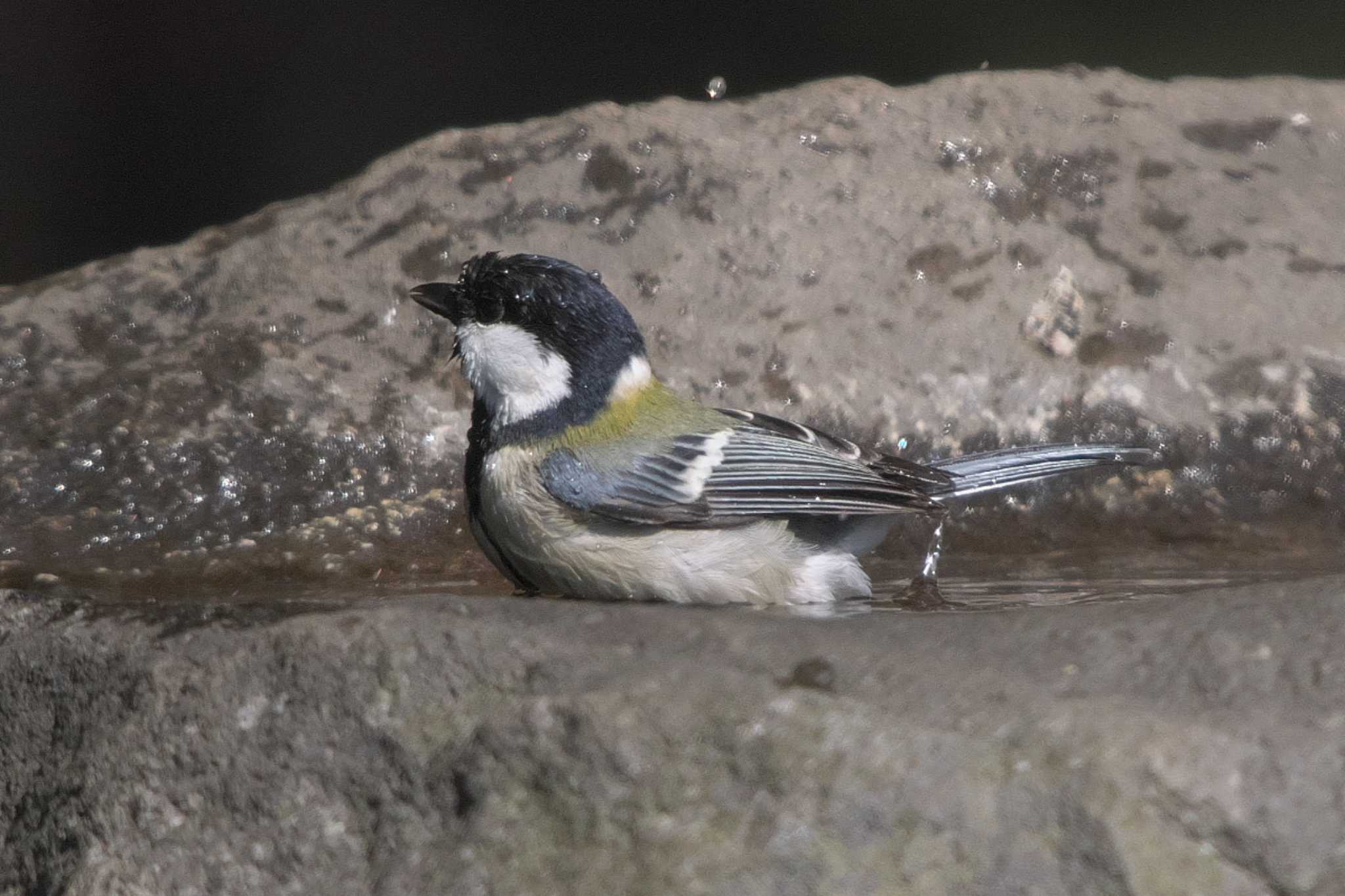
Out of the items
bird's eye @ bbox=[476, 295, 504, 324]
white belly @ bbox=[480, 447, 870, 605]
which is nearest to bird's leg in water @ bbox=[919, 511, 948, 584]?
white belly @ bbox=[480, 447, 870, 605]

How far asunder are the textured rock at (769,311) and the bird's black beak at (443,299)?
65 centimetres

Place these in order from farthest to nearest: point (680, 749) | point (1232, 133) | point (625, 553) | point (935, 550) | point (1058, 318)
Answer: point (1232, 133)
point (1058, 318)
point (935, 550)
point (625, 553)
point (680, 749)

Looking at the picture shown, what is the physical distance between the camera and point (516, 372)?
303cm

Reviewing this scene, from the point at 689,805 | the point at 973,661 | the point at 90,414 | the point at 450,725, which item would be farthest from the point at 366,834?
the point at 90,414

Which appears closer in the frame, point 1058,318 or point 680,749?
point 680,749

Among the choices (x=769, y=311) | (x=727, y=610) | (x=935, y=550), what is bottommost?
(x=935, y=550)

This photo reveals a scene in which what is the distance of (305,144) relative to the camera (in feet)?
26.5

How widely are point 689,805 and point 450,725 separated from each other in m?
0.35

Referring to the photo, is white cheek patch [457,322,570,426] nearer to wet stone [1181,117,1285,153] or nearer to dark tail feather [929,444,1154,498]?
dark tail feather [929,444,1154,498]

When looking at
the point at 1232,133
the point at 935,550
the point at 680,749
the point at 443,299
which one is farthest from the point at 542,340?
the point at 1232,133

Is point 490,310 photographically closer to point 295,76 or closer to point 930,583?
point 930,583

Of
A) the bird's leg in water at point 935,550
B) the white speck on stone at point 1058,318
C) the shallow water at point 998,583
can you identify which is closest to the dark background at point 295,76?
the white speck on stone at point 1058,318

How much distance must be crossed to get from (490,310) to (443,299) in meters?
0.13

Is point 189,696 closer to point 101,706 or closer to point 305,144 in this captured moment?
point 101,706
